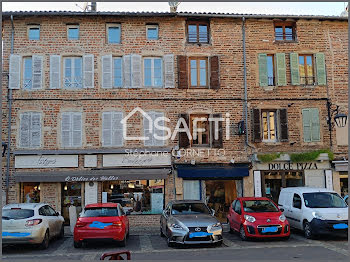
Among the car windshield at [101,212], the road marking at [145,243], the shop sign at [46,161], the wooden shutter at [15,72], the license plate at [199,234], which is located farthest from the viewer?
the wooden shutter at [15,72]

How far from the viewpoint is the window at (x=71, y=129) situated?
17609mm

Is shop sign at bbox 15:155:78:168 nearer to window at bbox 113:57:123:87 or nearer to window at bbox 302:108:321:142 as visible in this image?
window at bbox 113:57:123:87

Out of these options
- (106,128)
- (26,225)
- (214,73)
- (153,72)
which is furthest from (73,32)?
(26,225)

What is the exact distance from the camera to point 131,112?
17969mm

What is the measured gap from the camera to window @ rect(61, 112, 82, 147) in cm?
1761

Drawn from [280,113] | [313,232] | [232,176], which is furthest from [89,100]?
[313,232]

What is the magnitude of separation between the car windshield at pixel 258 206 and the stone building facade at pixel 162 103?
382cm

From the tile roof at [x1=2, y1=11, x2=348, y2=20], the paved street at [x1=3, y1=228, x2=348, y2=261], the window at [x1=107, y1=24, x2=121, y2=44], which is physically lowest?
the paved street at [x1=3, y1=228, x2=348, y2=261]

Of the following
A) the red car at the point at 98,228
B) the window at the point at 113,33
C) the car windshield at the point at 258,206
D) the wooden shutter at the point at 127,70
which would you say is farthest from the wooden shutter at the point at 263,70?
the red car at the point at 98,228

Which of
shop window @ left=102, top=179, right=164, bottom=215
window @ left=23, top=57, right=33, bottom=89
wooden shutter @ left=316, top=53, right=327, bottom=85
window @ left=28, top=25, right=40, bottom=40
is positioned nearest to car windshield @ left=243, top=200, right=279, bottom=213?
shop window @ left=102, top=179, right=164, bottom=215

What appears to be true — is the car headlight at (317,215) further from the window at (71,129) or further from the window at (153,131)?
the window at (71,129)

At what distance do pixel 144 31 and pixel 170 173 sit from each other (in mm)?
6701

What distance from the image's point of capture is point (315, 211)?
1319 centimetres

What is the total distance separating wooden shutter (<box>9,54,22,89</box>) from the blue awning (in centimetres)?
817
